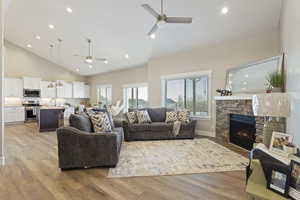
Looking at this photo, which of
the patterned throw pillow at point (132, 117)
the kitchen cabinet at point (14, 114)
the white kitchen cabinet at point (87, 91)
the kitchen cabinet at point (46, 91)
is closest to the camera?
the patterned throw pillow at point (132, 117)

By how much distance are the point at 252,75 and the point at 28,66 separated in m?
10.6

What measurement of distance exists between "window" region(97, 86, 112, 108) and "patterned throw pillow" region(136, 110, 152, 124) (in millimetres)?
5359

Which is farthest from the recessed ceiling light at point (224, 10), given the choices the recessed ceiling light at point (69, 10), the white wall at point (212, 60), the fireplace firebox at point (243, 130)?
the recessed ceiling light at point (69, 10)

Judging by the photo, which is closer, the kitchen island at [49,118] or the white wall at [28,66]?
the kitchen island at [49,118]

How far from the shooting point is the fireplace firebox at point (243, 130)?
4328 mm

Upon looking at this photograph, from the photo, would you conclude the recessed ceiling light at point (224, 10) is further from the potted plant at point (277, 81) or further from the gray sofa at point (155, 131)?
the gray sofa at point (155, 131)

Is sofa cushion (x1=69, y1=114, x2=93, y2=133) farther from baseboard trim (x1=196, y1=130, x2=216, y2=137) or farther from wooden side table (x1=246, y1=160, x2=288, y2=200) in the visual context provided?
baseboard trim (x1=196, y1=130, x2=216, y2=137)

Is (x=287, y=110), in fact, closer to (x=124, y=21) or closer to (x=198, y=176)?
(x=198, y=176)

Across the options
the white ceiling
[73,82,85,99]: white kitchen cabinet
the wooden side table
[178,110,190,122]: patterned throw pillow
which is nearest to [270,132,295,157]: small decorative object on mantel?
the wooden side table

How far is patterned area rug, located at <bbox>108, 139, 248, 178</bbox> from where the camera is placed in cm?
312

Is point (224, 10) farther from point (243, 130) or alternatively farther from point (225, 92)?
point (243, 130)

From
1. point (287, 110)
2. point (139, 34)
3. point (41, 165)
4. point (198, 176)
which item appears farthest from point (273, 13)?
point (41, 165)

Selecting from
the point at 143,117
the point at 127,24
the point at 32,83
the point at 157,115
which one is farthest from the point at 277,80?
the point at 32,83

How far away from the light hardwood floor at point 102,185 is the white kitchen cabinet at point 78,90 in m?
8.33
